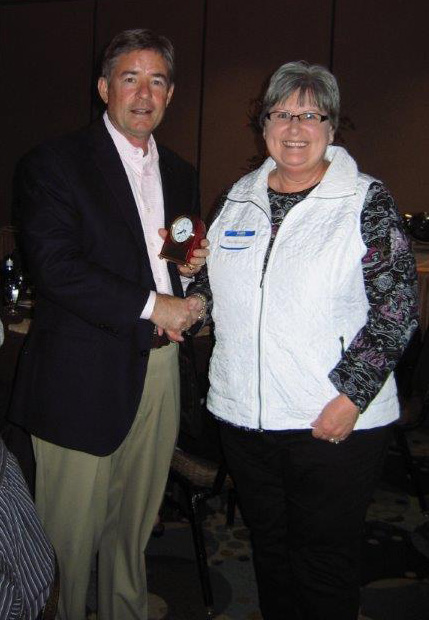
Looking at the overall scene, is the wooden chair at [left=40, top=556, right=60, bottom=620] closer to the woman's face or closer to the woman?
the woman

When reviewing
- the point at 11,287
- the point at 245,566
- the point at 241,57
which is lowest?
the point at 245,566

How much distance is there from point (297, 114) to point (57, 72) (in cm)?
687

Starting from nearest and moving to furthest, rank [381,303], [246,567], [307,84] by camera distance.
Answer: [381,303]
[307,84]
[246,567]

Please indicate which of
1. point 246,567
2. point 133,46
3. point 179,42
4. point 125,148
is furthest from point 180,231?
point 179,42

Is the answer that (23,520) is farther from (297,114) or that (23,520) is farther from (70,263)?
(297,114)

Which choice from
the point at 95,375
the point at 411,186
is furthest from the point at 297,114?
the point at 411,186

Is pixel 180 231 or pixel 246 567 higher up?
pixel 180 231

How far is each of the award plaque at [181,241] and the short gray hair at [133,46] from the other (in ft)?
1.57

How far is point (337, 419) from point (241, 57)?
6.07 meters

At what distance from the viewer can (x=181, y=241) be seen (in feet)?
5.78

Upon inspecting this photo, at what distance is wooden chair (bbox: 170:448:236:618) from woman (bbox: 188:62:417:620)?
0.47 m

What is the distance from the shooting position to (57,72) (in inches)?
300

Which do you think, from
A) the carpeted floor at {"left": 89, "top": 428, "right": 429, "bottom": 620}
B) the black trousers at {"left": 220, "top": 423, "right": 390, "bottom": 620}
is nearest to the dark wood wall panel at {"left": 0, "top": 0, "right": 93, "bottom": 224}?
the carpeted floor at {"left": 89, "top": 428, "right": 429, "bottom": 620}

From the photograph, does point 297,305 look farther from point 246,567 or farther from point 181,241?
point 246,567
